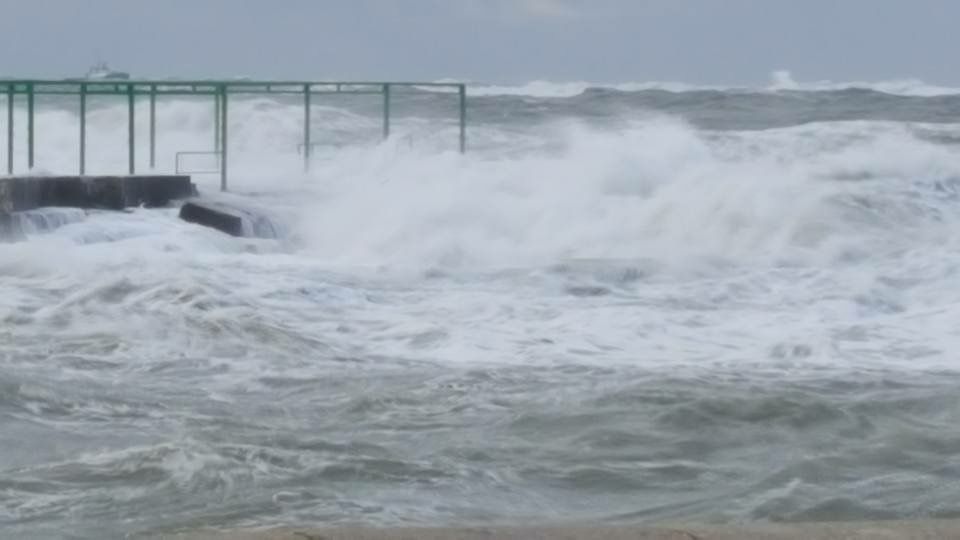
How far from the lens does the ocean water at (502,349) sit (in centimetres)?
740

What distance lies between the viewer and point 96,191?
2095 cm

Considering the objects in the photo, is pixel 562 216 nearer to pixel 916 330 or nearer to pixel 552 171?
pixel 552 171

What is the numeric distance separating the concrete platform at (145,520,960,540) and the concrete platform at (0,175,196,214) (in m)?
14.7

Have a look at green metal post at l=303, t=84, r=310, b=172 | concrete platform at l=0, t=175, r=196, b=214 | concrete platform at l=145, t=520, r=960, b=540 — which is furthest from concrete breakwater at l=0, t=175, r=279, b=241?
concrete platform at l=145, t=520, r=960, b=540

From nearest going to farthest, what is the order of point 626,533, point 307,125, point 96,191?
point 626,533 → point 96,191 → point 307,125

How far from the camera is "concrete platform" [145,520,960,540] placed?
480cm

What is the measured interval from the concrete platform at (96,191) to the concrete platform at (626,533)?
14651mm

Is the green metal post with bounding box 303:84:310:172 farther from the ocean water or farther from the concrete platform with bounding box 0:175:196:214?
the concrete platform with bounding box 0:175:196:214

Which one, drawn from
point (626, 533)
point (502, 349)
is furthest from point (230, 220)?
point (626, 533)

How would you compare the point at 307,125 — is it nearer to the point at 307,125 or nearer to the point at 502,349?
the point at 307,125

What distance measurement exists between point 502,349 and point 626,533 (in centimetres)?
655

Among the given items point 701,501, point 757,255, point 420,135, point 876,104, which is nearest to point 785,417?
point 701,501

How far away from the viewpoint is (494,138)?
3312cm

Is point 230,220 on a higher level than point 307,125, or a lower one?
lower
